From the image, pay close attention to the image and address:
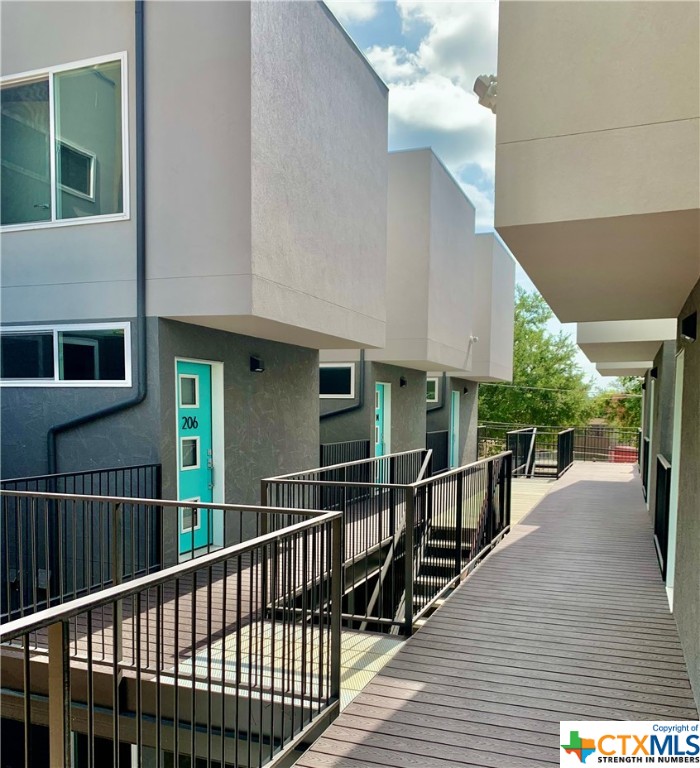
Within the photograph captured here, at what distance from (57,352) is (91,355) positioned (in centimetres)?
42

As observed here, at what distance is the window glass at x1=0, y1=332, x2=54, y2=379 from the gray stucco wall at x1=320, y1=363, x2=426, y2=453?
609 centimetres

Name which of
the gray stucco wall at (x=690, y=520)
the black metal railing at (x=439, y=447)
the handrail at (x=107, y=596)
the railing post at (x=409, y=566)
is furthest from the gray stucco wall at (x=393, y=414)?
the handrail at (x=107, y=596)

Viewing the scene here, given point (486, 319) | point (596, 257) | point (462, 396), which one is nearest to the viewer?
point (596, 257)

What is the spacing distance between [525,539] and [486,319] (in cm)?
1046

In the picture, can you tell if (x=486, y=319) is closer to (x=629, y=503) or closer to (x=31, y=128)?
(x=629, y=503)

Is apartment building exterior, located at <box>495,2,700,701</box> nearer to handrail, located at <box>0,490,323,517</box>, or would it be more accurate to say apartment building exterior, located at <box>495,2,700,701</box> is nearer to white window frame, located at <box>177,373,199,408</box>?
handrail, located at <box>0,490,323,517</box>

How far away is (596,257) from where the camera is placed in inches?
150

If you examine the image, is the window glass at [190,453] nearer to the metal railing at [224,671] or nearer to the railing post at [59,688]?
the metal railing at [224,671]

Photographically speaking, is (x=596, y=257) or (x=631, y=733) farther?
(x=596, y=257)

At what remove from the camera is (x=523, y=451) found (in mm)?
16234

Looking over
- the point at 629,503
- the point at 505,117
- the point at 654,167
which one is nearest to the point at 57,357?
Answer: the point at 505,117

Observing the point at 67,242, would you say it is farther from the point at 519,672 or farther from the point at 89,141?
the point at 519,672

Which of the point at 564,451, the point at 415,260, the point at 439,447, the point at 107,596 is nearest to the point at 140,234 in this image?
the point at 107,596

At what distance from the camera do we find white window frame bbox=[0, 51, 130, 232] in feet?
20.5
